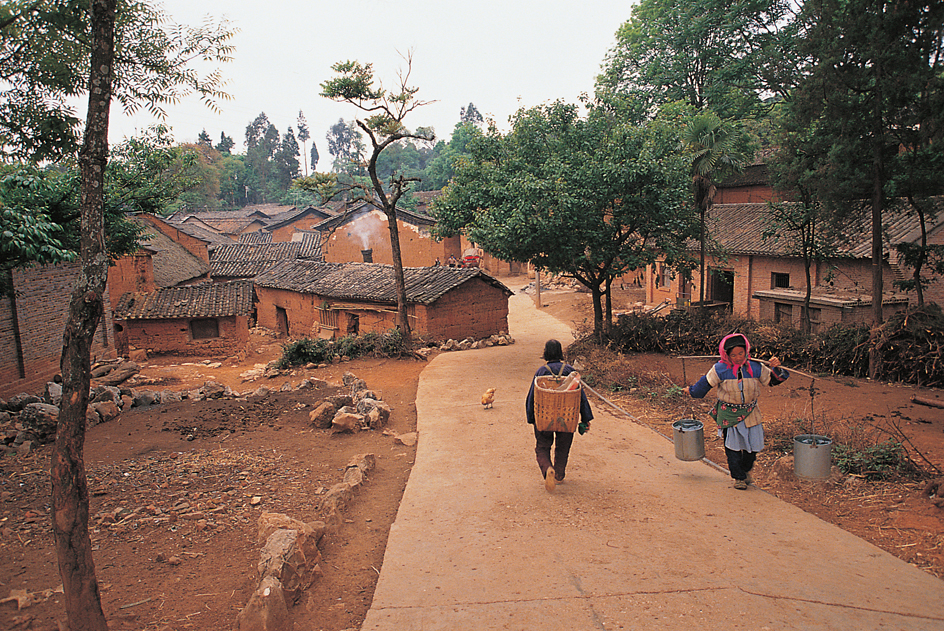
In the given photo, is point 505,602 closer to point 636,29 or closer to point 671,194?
point 671,194

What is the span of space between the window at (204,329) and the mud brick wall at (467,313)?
9474 millimetres

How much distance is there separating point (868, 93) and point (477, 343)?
12874mm

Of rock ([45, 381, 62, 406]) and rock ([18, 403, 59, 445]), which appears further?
rock ([45, 381, 62, 406])

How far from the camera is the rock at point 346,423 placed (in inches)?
358

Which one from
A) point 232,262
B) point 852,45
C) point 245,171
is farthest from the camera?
point 245,171

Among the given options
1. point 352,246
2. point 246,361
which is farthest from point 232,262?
point 246,361

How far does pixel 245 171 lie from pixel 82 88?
3228 inches

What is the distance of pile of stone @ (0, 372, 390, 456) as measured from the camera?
8.95 metres

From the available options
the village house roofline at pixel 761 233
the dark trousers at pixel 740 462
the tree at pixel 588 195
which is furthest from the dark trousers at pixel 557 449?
the village house roofline at pixel 761 233

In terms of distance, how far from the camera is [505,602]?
4012 millimetres

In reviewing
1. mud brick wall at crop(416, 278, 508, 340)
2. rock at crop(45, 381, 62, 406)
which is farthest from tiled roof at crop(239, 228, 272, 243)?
rock at crop(45, 381, 62, 406)

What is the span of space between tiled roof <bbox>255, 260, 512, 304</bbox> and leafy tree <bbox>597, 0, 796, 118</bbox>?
41.1 feet

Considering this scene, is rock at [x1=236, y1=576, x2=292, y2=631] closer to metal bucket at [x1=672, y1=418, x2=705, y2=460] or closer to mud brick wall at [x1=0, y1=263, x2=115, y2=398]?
metal bucket at [x1=672, y1=418, x2=705, y2=460]

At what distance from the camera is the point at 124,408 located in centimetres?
1105
